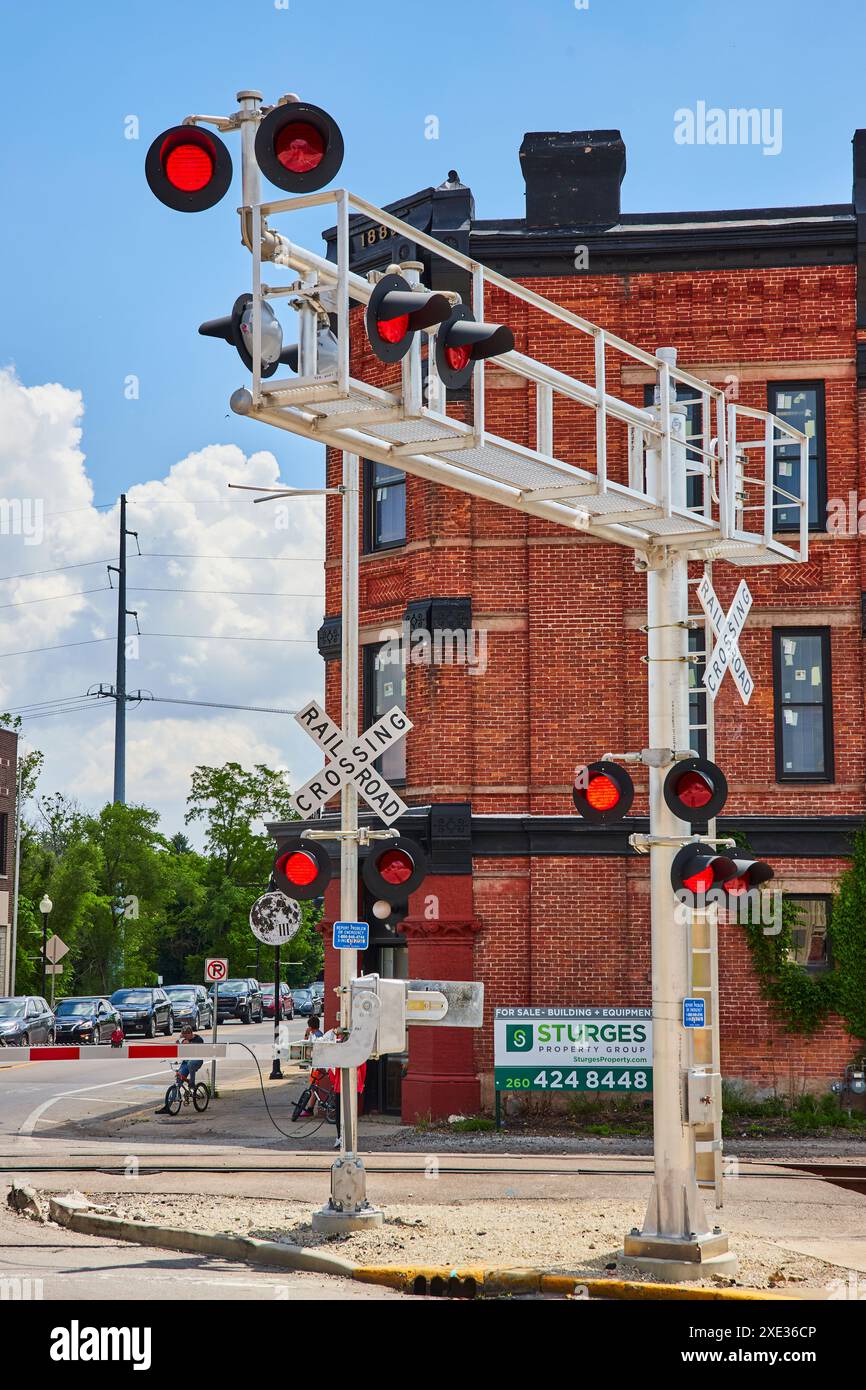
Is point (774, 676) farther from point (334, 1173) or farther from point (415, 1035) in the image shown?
point (334, 1173)

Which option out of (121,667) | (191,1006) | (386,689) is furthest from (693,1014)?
(121,667)

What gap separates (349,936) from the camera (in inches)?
571

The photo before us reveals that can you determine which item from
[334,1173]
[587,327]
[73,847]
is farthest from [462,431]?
[73,847]

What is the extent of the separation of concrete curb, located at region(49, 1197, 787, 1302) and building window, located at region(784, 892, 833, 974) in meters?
12.9

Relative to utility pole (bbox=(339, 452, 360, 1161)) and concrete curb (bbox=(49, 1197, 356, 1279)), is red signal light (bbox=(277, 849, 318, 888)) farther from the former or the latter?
concrete curb (bbox=(49, 1197, 356, 1279))

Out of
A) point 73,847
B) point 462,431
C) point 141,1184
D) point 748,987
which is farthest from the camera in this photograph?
point 73,847

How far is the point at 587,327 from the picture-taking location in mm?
11492

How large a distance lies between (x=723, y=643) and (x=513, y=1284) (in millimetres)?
5120

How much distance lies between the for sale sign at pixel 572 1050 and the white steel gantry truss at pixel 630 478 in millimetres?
9166

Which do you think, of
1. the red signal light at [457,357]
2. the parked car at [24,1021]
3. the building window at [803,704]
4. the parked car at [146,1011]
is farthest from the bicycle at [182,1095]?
the parked car at [146,1011]

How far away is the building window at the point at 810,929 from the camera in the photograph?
78.8 ft

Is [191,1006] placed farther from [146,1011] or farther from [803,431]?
[803,431]
